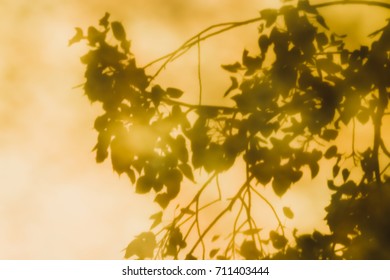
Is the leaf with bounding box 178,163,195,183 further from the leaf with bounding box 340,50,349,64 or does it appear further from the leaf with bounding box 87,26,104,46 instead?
the leaf with bounding box 340,50,349,64

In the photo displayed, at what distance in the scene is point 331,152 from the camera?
3104 mm

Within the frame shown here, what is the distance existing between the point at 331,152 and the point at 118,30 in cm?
169

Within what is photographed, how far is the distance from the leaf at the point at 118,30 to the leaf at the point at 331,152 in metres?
1.61

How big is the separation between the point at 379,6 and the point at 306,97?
0.80 m

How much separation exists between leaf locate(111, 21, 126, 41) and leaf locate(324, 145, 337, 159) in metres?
1.61

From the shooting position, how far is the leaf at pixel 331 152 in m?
3.09

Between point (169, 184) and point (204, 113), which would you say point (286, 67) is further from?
point (169, 184)

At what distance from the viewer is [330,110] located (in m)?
2.40

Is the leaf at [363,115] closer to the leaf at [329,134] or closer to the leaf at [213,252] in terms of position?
the leaf at [329,134]

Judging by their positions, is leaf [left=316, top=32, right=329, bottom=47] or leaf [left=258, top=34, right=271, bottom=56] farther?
leaf [left=316, top=32, right=329, bottom=47]

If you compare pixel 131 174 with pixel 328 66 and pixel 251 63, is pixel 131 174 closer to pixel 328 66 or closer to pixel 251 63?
pixel 251 63

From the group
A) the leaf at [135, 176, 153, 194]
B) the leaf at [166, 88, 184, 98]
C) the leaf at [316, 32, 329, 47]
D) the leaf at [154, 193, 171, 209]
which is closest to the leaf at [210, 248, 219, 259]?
the leaf at [154, 193, 171, 209]

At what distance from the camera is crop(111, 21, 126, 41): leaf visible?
2.58m
